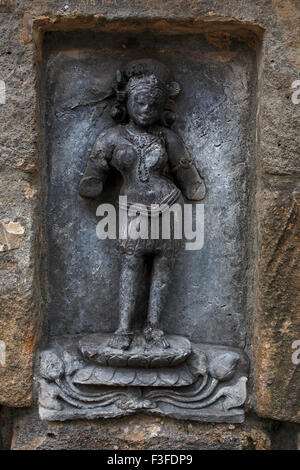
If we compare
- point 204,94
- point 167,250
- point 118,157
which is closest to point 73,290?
point 167,250

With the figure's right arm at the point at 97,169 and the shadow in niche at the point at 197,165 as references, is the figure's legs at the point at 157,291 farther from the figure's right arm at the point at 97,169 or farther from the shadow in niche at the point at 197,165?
the figure's right arm at the point at 97,169

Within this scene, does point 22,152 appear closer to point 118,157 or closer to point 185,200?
point 118,157

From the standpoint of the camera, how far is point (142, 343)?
227 cm

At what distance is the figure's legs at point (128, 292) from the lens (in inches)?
89.3

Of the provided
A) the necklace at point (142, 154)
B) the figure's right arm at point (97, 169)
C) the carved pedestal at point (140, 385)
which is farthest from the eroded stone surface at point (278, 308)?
the figure's right arm at point (97, 169)

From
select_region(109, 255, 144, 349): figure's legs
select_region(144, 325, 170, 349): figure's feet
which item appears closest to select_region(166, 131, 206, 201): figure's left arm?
select_region(109, 255, 144, 349): figure's legs

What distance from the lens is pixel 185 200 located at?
7.84ft

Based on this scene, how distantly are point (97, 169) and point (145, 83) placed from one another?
400mm

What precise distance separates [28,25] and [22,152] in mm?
480

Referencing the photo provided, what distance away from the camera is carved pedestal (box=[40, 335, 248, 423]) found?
226 cm

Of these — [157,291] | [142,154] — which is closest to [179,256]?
[157,291]

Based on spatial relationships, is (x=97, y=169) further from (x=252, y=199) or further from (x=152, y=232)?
(x=252, y=199)

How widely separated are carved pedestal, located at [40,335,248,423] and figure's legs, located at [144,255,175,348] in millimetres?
71

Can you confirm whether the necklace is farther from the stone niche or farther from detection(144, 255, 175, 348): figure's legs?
detection(144, 255, 175, 348): figure's legs
